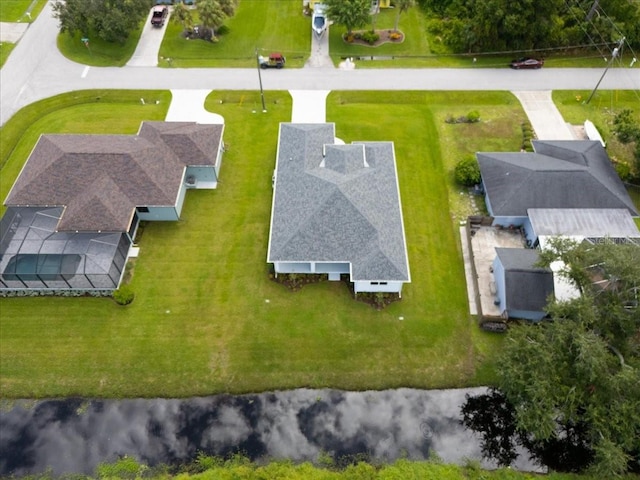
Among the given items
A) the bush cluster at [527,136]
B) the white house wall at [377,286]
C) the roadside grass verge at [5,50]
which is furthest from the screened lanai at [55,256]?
the bush cluster at [527,136]

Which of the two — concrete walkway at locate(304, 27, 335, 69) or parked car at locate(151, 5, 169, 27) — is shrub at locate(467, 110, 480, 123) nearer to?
concrete walkway at locate(304, 27, 335, 69)

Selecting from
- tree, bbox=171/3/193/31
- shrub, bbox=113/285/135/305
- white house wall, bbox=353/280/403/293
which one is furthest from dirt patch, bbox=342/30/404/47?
shrub, bbox=113/285/135/305

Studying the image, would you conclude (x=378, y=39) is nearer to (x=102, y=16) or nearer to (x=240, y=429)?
(x=102, y=16)

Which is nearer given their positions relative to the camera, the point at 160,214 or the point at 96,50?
the point at 160,214

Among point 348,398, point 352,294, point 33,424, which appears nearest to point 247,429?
point 348,398

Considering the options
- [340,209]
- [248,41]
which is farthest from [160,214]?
[248,41]

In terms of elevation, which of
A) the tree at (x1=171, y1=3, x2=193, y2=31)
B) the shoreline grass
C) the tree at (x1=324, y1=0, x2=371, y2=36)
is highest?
the tree at (x1=324, y1=0, x2=371, y2=36)

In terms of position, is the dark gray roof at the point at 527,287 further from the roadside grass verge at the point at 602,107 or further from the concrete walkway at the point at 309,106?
the concrete walkway at the point at 309,106
